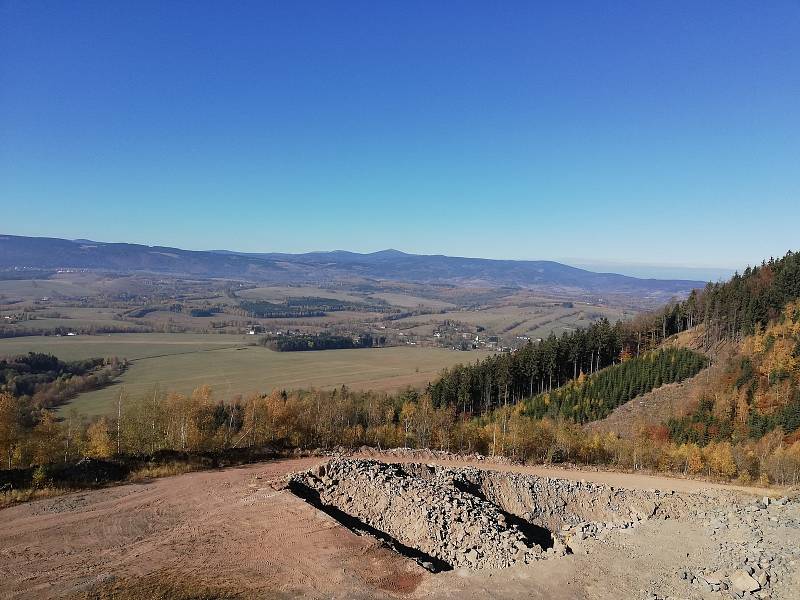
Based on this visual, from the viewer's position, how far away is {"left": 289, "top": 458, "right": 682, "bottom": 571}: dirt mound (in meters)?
18.0

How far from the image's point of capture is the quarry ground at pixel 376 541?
570 inches

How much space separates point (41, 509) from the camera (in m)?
19.5

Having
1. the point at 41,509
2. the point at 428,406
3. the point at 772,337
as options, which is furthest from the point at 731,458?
the point at 41,509

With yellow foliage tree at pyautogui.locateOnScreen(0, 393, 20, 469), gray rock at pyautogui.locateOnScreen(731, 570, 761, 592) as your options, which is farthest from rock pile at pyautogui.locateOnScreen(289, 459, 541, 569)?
yellow foliage tree at pyautogui.locateOnScreen(0, 393, 20, 469)

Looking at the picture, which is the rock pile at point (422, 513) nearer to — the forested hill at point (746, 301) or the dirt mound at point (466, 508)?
the dirt mound at point (466, 508)

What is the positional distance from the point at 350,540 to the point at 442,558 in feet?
12.0

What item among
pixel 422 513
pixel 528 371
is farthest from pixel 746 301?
pixel 422 513

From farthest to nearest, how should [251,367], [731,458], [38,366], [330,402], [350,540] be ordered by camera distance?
[251,367]
[38,366]
[330,402]
[731,458]
[350,540]

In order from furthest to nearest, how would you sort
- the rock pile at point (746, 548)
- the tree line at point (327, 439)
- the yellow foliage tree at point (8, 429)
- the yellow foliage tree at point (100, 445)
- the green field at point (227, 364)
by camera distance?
the green field at point (227, 364) → the tree line at point (327, 439) → the yellow foliage tree at point (100, 445) → the yellow foliage tree at point (8, 429) → the rock pile at point (746, 548)

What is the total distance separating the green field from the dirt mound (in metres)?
45.8

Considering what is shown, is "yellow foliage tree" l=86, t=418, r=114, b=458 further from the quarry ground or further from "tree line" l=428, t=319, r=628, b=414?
"tree line" l=428, t=319, r=628, b=414

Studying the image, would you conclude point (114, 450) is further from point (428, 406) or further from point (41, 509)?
point (428, 406)

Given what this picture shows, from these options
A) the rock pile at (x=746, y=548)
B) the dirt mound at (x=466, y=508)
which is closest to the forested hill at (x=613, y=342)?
the dirt mound at (x=466, y=508)

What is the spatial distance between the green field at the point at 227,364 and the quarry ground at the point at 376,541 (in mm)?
43541
